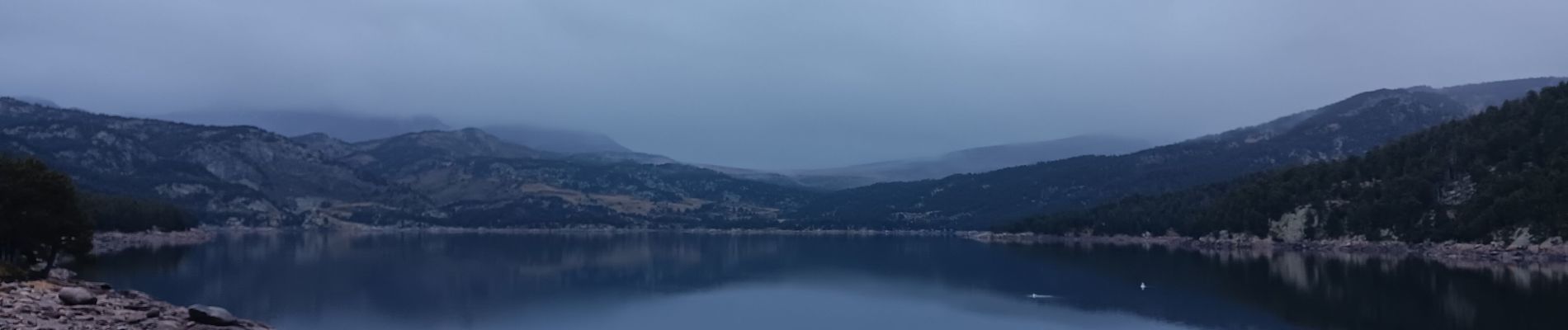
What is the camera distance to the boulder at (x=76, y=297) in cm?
2598

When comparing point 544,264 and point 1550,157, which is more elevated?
point 1550,157

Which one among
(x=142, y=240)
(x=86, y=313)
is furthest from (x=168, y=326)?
(x=142, y=240)

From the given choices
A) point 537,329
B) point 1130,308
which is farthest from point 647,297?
point 1130,308

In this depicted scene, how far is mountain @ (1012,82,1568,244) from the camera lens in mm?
78125

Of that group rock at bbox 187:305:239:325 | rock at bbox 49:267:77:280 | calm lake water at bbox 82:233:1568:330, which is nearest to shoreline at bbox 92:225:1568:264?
calm lake water at bbox 82:233:1568:330

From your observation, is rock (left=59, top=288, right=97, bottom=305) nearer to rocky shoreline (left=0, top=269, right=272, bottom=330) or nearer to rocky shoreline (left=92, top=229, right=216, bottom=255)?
rocky shoreline (left=0, top=269, right=272, bottom=330)

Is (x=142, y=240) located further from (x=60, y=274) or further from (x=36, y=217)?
(x=60, y=274)

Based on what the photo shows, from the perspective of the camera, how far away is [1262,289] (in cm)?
5319

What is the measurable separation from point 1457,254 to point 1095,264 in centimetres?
2174

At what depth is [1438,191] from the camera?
91375mm

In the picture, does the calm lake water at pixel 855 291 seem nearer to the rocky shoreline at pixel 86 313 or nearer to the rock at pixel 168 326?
the rocky shoreline at pixel 86 313

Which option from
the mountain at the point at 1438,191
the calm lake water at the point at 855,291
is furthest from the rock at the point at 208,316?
the mountain at the point at 1438,191

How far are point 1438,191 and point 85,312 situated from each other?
90.0 m

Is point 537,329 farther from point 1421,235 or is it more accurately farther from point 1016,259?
point 1421,235
